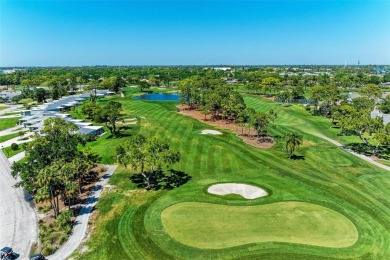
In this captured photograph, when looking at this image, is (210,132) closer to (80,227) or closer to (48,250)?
(80,227)

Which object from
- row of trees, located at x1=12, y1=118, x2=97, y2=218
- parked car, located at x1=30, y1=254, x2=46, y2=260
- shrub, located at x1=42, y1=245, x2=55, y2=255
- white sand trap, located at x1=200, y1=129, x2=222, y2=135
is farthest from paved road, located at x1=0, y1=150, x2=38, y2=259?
white sand trap, located at x1=200, y1=129, x2=222, y2=135

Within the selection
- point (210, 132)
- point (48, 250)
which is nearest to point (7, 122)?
point (210, 132)

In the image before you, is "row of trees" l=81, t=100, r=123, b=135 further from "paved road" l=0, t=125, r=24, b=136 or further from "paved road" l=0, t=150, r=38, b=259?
"paved road" l=0, t=150, r=38, b=259

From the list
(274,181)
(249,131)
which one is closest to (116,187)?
(274,181)

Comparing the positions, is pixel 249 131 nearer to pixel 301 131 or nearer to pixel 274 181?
pixel 301 131

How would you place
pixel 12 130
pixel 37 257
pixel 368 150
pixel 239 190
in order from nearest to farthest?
pixel 37 257 → pixel 239 190 → pixel 368 150 → pixel 12 130

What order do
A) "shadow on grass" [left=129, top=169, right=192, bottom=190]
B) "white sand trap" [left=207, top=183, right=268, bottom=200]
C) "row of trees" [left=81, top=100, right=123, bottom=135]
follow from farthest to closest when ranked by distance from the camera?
1. "row of trees" [left=81, top=100, right=123, bottom=135]
2. "shadow on grass" [left=129, top=169, right=192, bottom=190]
3. "white sand trap" [left=207, top=183, right=268, bottom=200]
